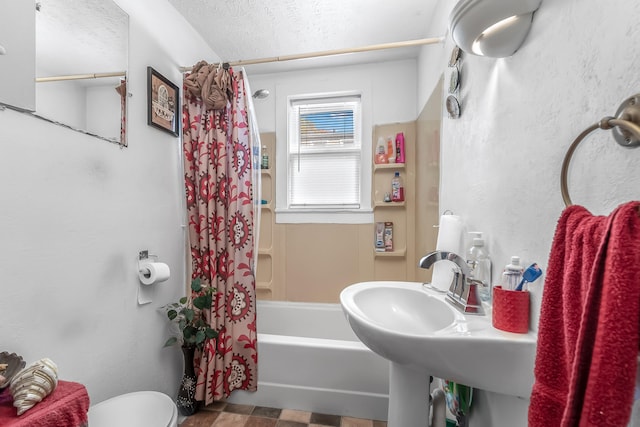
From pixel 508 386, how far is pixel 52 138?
1619mm

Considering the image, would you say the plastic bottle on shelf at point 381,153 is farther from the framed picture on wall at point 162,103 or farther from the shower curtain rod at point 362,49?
the framed picture on wall at point 162,103

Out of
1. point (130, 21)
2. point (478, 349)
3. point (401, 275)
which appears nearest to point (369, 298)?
point (478, 349)

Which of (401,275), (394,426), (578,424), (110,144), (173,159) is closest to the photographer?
(578,424)

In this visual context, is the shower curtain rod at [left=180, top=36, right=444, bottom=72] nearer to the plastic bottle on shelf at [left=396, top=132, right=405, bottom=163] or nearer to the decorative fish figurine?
the plastic bottle on shelf at [left=396, top=132, right=405, bottom=163]

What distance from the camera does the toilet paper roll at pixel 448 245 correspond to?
1181mm

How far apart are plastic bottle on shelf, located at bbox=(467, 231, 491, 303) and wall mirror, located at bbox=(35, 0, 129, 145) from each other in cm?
159

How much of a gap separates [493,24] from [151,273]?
1.65 metres

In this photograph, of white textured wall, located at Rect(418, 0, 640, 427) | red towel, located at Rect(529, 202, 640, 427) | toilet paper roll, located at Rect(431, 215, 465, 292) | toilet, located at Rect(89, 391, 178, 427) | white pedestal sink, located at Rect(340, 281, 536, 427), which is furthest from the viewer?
toilet paper roll, located at Rect(431, 215, 465, 292)

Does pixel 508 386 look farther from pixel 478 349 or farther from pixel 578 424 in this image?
pixel 578 424

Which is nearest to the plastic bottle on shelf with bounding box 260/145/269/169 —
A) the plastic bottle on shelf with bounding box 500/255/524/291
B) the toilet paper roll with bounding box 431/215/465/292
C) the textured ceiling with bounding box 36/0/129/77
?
the textured ceiling with bounding box 36/0/129/77

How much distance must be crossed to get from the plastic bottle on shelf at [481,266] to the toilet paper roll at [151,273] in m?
1.40

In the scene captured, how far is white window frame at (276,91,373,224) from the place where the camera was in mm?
2346

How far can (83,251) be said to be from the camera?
1.09 meters

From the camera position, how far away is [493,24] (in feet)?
2.43
